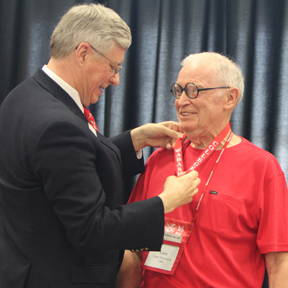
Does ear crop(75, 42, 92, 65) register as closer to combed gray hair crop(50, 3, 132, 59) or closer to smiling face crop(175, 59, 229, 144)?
combed gray hair crop(50, 3, 132, 59)

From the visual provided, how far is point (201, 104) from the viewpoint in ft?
5.34

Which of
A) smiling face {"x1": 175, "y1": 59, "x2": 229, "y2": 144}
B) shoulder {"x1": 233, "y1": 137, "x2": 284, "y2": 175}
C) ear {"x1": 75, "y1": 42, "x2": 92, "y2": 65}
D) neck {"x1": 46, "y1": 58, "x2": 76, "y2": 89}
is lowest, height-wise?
shoulder {"x1": 233, "y1": 137, "x2": 284, "y2": 175}

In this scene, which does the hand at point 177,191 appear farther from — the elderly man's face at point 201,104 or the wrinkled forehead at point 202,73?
the wrinkled forehead at point 202,73

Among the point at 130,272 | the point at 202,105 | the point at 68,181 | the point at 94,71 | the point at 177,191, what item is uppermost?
the point at 94,71

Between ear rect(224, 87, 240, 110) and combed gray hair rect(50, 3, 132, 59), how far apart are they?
66cm

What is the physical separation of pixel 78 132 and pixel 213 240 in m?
0.82

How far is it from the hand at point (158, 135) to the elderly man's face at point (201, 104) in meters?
0.15

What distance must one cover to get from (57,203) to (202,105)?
884 millimetres

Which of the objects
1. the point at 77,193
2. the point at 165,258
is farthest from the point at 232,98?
the point at 77,193

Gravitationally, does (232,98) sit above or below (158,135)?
above

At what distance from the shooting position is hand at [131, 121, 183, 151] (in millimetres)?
1825

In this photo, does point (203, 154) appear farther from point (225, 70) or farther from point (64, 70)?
point (64, 70)

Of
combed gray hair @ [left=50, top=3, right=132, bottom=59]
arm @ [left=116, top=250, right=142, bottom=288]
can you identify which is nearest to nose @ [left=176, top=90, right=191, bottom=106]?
combed gray hair @ [left=50, top=3, right=132, bottom=59]

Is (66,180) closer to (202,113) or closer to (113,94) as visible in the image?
(202,113)
